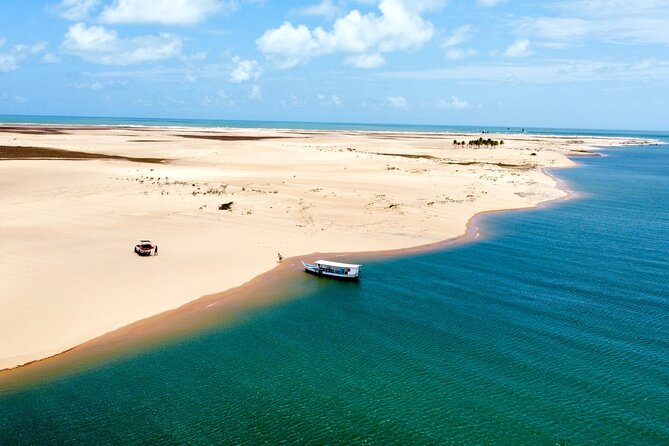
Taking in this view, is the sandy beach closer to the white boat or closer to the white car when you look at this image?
the white car

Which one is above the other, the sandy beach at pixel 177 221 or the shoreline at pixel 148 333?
the sandy beach at pixel 177 221

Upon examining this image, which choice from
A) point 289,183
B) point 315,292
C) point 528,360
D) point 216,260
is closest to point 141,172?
point 289,183

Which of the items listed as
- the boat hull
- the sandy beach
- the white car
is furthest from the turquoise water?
the white car

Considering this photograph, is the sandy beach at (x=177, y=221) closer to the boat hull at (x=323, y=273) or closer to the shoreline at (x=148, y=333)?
the shoreline at (x=148, y=333)

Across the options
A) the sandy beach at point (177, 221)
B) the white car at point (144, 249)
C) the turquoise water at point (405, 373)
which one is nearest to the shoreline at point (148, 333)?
the sandy beach at point (177, 221)

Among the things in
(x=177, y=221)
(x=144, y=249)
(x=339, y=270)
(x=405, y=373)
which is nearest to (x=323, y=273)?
(x=339, y=270)
